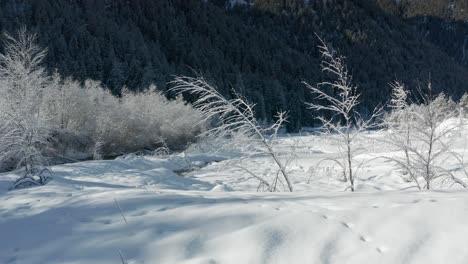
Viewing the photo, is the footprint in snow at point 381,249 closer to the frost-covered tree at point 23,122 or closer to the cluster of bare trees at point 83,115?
the frost-covered tree at point 23,122

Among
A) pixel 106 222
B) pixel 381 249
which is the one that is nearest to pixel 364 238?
pixel 381 249

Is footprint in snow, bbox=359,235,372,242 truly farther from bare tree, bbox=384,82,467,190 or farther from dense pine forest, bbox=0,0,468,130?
bare tree, bbox=384,82,467,190

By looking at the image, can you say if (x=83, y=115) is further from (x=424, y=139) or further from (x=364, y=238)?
(x=364, y=238)

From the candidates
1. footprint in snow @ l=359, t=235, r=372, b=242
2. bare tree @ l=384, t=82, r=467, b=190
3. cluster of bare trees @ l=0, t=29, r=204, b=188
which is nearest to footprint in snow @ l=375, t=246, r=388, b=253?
footprint in snow @ l=359, t=235, r=372, b=242

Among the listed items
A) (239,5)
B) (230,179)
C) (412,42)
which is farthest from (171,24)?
(412,42)

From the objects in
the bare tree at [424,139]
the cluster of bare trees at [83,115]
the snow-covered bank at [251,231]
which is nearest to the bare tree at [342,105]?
the bare tree at [424,139]

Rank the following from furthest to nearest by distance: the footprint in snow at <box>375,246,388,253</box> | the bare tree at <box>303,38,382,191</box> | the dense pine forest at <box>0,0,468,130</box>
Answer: the dense pine forest at <box>0,0,468,130</box>
the bare tree at <box>303,38,382,191</box>
the footprint in snow at <box>375,246,388,253</box>

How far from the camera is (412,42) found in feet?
609

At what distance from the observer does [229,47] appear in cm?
11712

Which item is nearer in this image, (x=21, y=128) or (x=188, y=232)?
(x=188, y=232)

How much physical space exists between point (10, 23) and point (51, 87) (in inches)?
1923

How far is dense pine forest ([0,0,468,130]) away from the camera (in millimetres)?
62344

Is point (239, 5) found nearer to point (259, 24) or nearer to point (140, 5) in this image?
point (259, 24)

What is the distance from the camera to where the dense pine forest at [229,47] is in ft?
205
